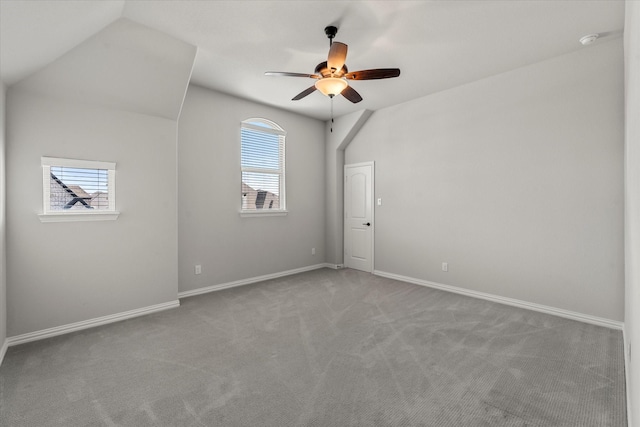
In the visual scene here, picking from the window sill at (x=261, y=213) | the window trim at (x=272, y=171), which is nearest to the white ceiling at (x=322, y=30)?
the window trim at (x=272, y=171)

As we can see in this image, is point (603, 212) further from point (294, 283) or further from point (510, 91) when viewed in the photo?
point (294, 283)

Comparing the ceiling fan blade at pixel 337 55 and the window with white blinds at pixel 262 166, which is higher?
the ceiling fan blade at pixel 337 55

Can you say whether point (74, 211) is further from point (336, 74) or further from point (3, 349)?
point (336, 74)

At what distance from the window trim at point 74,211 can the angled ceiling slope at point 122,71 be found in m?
0.65

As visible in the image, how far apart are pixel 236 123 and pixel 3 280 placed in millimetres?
3240

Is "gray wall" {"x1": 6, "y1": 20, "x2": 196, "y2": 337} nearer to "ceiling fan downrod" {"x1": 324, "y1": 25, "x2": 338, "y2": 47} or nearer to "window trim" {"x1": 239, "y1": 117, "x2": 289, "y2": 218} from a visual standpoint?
"window trim" {"x1": 239, "y1": 117, "x2": 289, "y2": 218}

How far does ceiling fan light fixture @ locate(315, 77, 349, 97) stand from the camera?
2795 millimetres

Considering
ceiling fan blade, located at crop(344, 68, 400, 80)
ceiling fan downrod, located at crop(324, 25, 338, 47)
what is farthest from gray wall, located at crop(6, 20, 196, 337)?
ceiling fan blade, located at crop(344, 68, 400, 80)

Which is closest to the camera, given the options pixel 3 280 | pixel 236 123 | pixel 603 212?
pixel 3 280

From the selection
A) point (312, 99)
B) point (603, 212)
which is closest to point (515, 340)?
point (603, 212)

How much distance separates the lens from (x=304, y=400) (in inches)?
80.5

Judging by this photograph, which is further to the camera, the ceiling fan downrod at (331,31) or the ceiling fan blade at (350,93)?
the ceiling fan blade at (350,93)

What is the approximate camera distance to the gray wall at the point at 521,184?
3.24 metres

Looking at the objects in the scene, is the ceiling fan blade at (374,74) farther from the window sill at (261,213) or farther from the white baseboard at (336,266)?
the white baseboard at (336,266)
